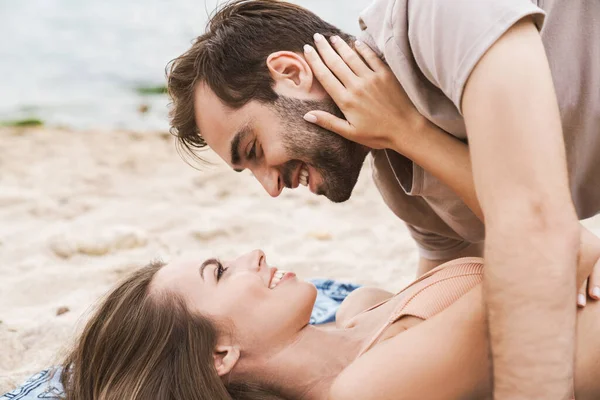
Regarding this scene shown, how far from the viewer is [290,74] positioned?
2.66 metres

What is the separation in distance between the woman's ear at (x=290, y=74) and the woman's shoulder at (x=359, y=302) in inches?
36.0

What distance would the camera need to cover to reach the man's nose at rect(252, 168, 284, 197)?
276 centimetres

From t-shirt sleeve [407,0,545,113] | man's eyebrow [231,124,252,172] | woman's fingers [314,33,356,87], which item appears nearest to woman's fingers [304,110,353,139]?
woman's fingers [314,33,356,87]

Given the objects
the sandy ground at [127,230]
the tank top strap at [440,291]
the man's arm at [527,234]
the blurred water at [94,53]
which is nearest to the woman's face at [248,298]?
the tank top strap at [440,291]

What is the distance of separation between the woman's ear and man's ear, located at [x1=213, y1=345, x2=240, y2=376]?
917mm

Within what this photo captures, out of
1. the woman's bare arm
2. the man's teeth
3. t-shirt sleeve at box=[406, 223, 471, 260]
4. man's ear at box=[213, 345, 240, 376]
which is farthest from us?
t-shirt sleeve at box=[406, 223, 471, 260]

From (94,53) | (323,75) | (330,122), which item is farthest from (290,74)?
(94,53)

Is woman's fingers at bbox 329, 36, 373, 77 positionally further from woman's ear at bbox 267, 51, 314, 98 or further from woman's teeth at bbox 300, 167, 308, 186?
woman's teeth at bbox 300, 167, 308, 186

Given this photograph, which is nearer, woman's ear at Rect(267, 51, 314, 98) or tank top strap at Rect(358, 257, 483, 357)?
tank top strap at Rect(358, 257, 483, 357)

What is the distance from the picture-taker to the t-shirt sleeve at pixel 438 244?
10.7 ft

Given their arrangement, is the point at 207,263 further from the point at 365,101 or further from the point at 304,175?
the point at 365,101

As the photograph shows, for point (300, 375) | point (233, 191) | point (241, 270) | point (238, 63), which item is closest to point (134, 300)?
point (241, 270)

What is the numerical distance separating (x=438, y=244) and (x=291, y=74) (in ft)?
3.62

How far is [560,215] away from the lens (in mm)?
1816
